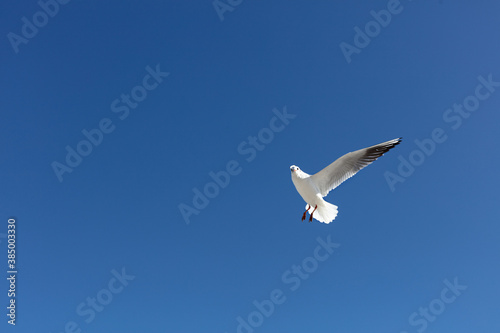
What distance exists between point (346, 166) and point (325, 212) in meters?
1.34

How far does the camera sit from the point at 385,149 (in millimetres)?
12250

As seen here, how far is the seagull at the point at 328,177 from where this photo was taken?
1240 cm

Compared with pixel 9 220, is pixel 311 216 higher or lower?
lower

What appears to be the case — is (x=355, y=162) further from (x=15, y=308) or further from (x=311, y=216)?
(x=15, y=308)

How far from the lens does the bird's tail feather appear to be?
1290cm

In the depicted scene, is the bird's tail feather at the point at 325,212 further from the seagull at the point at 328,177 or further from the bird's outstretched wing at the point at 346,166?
the bird's outstretched wing at the point at 346,166

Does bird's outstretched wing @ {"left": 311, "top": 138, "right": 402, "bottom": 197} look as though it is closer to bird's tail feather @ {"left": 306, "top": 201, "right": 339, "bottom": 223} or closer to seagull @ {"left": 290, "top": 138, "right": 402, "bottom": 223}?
seagull @ {"left": 290, "top": 138, "right": 402, "bottom": 223}

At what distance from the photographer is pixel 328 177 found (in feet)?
42.1

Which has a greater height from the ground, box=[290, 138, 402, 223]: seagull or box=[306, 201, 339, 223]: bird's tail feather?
box=[290, 138, 402, 223]: seagull

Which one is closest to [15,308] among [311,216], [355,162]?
[311,216]

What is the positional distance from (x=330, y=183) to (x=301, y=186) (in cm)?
76

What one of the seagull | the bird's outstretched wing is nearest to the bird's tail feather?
the seagull

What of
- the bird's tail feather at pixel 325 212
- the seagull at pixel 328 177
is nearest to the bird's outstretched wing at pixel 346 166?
the seagull at pixel 328 177

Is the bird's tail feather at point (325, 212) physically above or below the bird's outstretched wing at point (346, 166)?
below
